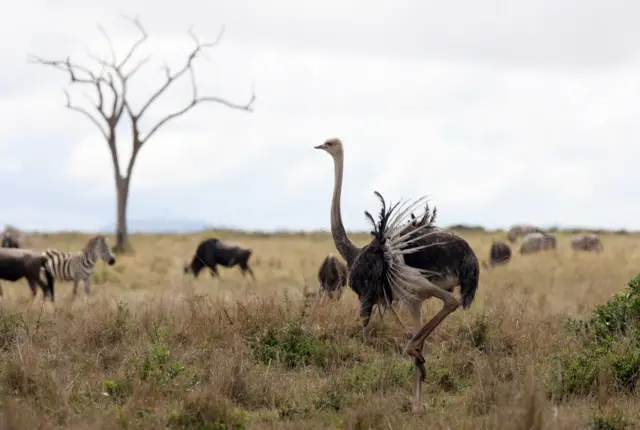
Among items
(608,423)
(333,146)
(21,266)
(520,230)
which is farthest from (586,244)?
(608,423)

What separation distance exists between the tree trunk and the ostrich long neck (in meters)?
25.0

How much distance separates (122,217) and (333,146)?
85.3ft

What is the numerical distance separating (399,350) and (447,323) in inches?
34.8

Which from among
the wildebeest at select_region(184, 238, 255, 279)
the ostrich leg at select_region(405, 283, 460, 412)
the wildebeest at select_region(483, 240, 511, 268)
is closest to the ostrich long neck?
the ostrich leg at select_region(405, 283, 460, 412)

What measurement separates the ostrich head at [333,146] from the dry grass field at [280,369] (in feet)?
5.19

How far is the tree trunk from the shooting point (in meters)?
34.4

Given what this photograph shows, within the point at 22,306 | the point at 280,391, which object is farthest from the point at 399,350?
the point at 22,306

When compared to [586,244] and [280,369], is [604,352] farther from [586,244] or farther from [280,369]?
[586,244]

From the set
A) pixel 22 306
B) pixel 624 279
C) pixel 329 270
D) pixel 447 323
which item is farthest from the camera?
pixel 624 279

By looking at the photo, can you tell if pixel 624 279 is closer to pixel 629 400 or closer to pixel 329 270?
pixel 329 270

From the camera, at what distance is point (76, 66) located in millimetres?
35531

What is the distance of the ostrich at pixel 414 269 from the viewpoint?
7.85 m

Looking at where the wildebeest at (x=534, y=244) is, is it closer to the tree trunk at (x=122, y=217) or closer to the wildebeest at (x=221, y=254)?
the wildebeest at (x=221, y=254)

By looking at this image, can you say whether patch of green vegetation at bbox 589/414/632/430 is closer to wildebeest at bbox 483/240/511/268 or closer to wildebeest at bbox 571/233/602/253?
wildebeest at bbox 483/240/511/268
